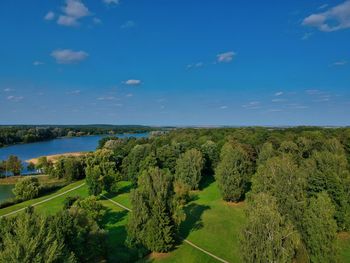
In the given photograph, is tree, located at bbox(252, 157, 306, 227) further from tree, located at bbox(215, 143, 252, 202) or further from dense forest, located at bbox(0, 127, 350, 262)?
tree, located at bbox(215, 143, 252, 202)

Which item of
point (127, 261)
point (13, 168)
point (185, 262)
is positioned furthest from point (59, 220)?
point (13, 168)

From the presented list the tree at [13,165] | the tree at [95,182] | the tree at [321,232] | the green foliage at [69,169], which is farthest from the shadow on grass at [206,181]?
the tree at [13,165]

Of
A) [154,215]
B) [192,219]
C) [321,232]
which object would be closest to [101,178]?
[192,219]

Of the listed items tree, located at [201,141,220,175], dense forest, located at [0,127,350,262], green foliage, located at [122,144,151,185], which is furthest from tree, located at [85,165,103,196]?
tree, located at [201,141,220,175]

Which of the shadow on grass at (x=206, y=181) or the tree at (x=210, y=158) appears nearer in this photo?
the shadow on grass at (x=206, y=181)

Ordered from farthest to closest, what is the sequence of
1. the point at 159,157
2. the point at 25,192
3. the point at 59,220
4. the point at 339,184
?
the point at 159,157
the point at 25,192
the point at 339,184
the point at 59,220

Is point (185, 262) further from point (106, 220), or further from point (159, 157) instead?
point (159, 157)

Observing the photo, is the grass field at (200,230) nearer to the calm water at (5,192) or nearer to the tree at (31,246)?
the tree at (31,246)
